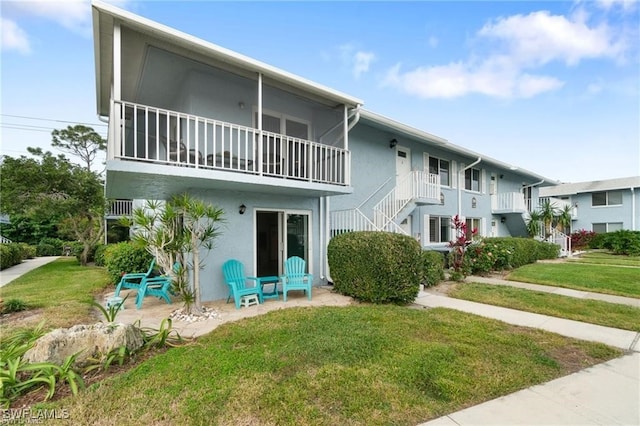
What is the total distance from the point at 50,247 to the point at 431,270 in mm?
29413

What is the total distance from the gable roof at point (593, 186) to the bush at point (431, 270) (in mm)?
23613

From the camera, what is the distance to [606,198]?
24.8 meters

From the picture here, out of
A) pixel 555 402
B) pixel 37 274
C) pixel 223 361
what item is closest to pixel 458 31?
pixel 555 402

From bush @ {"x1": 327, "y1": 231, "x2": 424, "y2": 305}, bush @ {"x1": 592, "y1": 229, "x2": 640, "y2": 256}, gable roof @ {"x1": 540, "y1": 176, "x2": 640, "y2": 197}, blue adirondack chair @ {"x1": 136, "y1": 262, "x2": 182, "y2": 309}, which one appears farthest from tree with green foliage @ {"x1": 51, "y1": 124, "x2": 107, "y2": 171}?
gable roof @ {"x1": 540, "y1": 176, "x2": 640, "y2": 197}

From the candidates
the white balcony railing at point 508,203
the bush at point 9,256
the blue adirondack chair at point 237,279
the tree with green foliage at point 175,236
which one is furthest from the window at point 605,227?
the bush at point 9,256

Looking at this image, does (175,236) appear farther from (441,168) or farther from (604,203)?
(604,203)

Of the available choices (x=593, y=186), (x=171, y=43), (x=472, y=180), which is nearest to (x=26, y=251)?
(x=171, y=43)

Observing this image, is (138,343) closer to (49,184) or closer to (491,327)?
(491,327)

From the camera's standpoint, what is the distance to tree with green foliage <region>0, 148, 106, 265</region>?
1358 cm

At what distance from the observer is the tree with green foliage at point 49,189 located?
1358 cm

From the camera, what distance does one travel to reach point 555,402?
3.06 m

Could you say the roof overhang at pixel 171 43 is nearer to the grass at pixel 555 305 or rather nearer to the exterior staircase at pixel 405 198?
the exterior staircase at pixel 405 198

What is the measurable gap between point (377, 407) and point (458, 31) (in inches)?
462

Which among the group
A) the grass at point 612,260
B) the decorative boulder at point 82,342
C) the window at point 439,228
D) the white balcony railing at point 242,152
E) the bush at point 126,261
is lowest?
the grass at point 612,260
